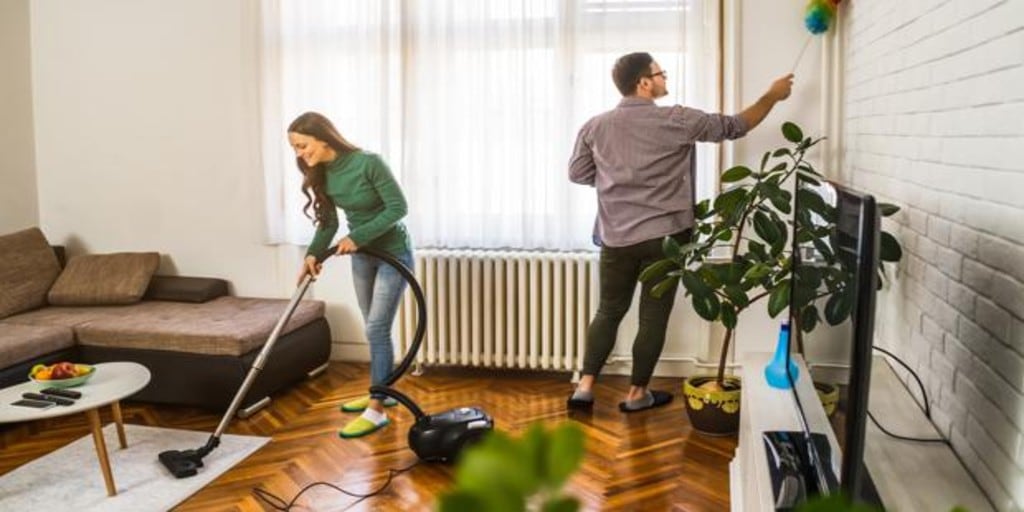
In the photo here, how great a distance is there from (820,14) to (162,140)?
337 centimetres

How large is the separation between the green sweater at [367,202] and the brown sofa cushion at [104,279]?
4.72 ft

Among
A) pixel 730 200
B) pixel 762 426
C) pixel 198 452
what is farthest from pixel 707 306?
pixel 198 452

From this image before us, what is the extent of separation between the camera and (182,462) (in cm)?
305

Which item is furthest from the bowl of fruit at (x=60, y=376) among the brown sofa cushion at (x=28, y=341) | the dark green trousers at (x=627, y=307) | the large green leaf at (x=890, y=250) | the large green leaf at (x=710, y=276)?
the large green leaf at (x=890, y=250)

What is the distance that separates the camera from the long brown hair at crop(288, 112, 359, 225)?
10.9 feet

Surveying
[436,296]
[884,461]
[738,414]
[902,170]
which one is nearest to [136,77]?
[436,296]

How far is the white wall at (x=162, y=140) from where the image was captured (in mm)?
4465

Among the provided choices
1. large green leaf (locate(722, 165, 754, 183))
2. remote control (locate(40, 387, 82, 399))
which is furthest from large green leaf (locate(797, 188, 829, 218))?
remote control (locate(40, 387, 82, 399))

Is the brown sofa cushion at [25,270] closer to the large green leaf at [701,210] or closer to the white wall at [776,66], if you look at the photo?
the large green leaf at [701,210]

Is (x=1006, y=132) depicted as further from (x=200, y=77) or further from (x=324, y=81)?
(x=200, y=77)

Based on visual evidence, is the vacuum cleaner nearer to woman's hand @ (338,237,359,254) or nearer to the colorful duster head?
woman's hand @ (338,237,359,254)

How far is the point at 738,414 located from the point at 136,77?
11.7ft

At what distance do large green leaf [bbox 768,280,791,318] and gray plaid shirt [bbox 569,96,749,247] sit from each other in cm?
76

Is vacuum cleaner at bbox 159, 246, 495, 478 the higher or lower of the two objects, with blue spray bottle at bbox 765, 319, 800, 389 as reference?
lower
